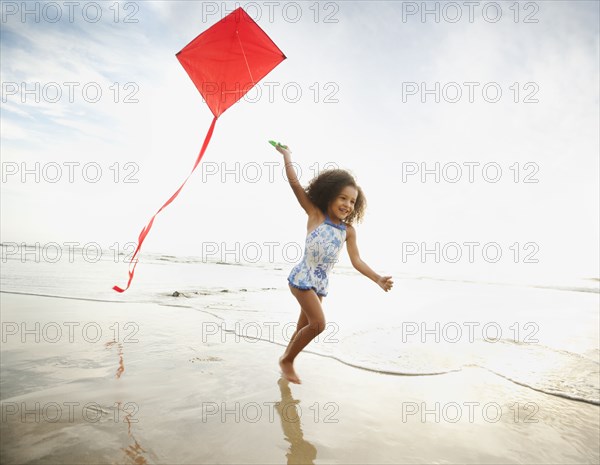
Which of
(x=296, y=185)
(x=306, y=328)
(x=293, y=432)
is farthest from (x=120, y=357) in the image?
(x=296, y=185)

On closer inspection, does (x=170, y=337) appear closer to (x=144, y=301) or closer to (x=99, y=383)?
(x=99, y=383)

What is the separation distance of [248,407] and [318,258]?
1.39 metres

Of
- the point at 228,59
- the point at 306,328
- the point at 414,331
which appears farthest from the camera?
the point at 414,331

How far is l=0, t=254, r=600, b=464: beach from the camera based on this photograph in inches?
81.0

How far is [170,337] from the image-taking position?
4.48 meters

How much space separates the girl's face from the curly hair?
0.04m

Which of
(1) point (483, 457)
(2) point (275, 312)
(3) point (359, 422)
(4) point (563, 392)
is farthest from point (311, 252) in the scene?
(2) point (275, 312)

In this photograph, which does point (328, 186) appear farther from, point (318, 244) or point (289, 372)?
point (289, 372)

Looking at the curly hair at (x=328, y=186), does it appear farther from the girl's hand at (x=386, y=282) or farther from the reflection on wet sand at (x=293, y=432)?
the reflection on wet sand at (x=293, y=432)

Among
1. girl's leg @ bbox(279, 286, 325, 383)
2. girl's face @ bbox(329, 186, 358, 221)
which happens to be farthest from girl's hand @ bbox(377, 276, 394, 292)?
girl's face @ bbox(329, 186, 358, 221)

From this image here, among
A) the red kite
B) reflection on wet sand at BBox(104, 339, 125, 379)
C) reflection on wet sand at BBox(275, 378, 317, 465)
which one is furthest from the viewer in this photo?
the red kite

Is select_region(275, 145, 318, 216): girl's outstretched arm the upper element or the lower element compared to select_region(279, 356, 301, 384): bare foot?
upper

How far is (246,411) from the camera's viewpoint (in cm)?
258

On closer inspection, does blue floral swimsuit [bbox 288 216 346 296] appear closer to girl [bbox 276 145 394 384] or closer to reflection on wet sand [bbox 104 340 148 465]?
girl [bbox 276 145 394 384]
